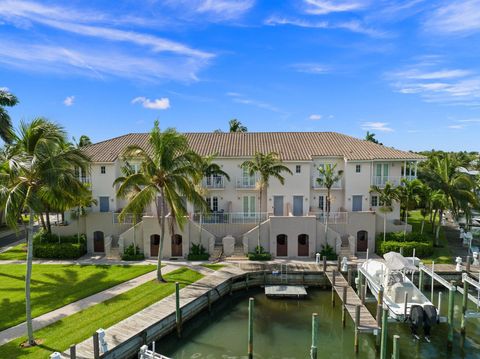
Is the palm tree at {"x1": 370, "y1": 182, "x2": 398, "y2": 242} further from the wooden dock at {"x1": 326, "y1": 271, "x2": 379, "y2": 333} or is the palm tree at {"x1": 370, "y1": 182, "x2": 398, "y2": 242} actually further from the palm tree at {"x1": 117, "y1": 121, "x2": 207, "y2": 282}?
the palm tree at {"x1": 117, "y1": 121, "x2": 207, "y2": 282}

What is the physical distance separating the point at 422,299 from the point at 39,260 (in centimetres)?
2791

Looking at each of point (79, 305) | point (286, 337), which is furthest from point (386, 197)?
point (79, 305)

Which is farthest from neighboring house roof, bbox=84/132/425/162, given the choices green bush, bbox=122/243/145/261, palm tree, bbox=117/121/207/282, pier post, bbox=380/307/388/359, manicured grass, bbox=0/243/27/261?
pier post, bbox=380/307/388/359

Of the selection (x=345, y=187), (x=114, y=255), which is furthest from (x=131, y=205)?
(x=345, y=187)

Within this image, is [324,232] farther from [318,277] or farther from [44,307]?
[44,307]

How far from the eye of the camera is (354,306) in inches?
793

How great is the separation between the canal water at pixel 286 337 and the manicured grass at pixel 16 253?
1777cm

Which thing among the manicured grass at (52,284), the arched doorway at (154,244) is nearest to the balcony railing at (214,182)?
the arched doorway at (154,244)

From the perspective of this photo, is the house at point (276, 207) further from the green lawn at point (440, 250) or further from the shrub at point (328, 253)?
the green lawn at point (440, 250)

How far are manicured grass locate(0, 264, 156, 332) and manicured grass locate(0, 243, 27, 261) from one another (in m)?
2.31

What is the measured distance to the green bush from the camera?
93.0ft

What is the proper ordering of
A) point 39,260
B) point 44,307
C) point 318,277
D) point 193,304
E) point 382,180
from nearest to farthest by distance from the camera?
point 44,307 < point 193,304 < point 318,277 < point 39,260 < point 382,180

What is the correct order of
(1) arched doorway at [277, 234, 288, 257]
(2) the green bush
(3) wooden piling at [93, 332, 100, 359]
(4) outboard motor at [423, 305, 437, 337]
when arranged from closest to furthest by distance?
(3) wooden piling at [93, 332, 100, 359], (4) outboard motor at [423, 305, 437, 337], (2) the green bush, (1) arched doorway at [277, 234, 288, 257]

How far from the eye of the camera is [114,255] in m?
29.1
